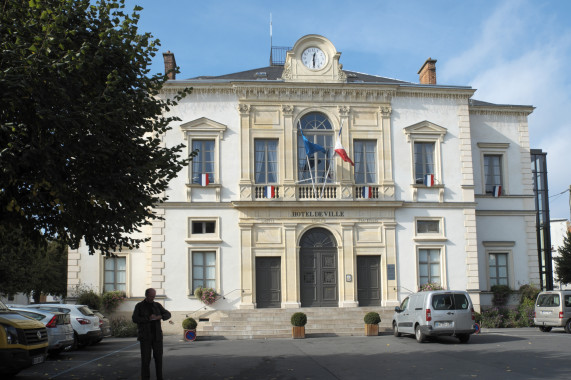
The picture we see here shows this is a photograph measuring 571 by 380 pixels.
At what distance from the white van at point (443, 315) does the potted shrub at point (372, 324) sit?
3.15 meters

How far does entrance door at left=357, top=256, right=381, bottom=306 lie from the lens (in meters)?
26.0

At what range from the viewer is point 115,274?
25.8 meters

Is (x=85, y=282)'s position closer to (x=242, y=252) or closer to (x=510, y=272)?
(x=242, y=252)

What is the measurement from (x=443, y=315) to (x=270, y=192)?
33.6 ft

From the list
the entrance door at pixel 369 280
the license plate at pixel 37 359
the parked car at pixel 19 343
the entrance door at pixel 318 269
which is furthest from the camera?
the entrance door at pixel 369 280

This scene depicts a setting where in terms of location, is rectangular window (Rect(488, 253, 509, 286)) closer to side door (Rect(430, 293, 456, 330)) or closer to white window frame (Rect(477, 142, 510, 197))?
white window frame (Rect(477, 142, 510, 197))

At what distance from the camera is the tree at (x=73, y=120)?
9.86 meters

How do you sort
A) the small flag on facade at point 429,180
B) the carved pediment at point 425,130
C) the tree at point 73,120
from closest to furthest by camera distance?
the tree at point 73,120 < the small flag on facade at point 429,180 < the carved pediment at point 425,130

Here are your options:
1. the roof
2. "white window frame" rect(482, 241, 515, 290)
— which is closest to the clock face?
the roof

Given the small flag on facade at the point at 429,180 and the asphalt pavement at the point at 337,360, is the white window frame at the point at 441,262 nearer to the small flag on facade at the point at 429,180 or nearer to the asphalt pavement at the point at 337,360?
the small flag on facade at the point at 429,180

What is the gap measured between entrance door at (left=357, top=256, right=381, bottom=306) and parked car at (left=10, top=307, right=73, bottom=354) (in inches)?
520

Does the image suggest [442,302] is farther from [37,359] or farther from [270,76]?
[270,76]

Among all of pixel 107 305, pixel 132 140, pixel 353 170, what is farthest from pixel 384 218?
pixel 132 140

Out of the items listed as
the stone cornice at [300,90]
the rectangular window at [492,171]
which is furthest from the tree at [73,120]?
the rectangular window at [492,171]
